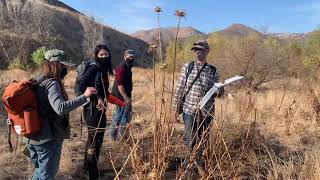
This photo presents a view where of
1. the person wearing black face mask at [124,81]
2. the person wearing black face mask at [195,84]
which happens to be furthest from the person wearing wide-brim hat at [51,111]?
the person wearing black face mask at [124,81]

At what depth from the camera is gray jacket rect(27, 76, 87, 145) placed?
3859mm

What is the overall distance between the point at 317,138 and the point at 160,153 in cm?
Result: 511

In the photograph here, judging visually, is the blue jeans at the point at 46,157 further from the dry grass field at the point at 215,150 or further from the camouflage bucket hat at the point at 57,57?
the camouflage bucket hat at the point at 57,57

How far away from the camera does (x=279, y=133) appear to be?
881 centimetres

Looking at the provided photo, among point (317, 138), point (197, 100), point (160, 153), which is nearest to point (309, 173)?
point (197, 100)

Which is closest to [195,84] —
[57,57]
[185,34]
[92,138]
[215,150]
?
[185,34]

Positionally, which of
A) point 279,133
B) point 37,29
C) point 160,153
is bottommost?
point 279,133

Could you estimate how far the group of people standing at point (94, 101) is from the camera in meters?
3.95

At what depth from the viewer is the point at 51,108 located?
3977 millimetres

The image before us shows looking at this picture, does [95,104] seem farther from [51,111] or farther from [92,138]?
[51,111]

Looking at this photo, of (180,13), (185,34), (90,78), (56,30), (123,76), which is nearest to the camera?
(180,13)

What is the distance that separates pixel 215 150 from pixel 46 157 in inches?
62.1

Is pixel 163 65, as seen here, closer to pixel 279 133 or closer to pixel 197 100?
pixel 197 100

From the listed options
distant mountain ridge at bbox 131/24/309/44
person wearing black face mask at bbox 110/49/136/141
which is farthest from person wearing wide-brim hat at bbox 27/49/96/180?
person wearing black face mask at bbox 110/49/136/141
